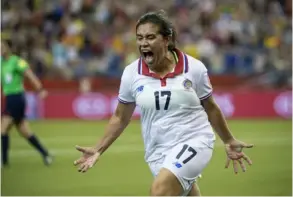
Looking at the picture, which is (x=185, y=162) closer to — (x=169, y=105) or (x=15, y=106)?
(x=169, y=105)

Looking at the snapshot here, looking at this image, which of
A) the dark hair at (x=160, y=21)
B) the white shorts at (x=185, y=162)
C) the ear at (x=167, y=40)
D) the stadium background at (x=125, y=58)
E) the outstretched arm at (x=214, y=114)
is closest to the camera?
the white shorts at (x=185, y=162)

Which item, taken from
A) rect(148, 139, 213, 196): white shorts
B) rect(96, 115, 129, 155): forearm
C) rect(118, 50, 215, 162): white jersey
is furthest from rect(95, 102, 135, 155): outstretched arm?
rect(148, 139, 213, 196): white shorts

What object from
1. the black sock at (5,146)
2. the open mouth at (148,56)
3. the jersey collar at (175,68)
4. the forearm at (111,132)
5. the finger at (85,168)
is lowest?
the black sock at (5,146)

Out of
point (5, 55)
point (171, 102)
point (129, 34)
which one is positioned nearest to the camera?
point (171, 102)

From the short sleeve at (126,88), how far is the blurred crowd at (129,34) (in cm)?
1737

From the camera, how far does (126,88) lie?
23.7 feet

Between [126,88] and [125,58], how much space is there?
17866mm

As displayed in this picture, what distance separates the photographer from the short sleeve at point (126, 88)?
7.19 meters

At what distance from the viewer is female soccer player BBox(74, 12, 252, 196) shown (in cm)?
693

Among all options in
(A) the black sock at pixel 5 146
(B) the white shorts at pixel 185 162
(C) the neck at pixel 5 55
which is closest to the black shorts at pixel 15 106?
(A) the black sock at pixel 5 146

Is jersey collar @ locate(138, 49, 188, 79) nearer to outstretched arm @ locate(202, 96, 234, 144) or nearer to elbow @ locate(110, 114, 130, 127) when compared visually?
outstretched arm @ locate(202, 96, 234, 144)

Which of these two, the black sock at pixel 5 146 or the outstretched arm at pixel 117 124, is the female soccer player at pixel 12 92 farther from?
the outstretched arm at pixel 117 124

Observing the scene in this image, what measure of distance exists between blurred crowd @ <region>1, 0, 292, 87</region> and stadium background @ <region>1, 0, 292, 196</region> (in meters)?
0.03

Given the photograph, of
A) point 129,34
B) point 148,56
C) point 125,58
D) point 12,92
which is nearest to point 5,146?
point 12,92
